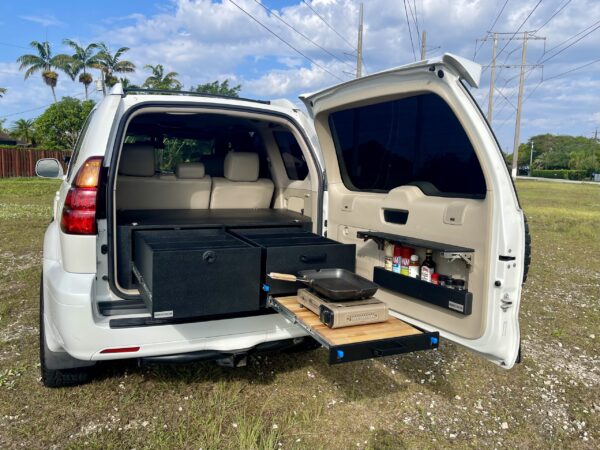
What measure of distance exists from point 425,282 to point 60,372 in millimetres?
2282

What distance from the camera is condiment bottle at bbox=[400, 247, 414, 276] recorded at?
270cm

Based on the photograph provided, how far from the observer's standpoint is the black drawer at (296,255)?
Result: 244 centimetres

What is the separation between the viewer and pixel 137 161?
3.92 meters

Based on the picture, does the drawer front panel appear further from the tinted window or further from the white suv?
the tinted window

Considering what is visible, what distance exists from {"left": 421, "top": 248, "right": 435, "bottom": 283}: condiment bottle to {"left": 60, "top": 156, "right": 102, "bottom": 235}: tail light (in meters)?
1.82

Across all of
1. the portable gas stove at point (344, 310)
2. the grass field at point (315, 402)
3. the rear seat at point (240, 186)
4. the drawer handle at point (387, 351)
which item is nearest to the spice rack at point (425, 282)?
the portable gas stove at point (344, 310)

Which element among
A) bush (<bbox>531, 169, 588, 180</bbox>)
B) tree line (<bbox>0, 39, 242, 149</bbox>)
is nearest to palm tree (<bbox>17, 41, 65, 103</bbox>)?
tree line (<bbox>0, 39, 242, 149</bbox>)

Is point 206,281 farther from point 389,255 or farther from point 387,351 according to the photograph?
point 389,255

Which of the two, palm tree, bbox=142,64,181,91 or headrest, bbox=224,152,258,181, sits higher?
palm tree, bbox=142,64,181,91

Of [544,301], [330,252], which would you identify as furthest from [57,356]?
[544,301]

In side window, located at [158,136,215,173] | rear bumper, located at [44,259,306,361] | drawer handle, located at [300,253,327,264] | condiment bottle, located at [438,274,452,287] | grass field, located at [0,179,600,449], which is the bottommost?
grass field, located at [0,179,600,449]

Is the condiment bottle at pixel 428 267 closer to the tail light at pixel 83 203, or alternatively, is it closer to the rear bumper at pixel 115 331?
the rear bumper at pixel 115 331

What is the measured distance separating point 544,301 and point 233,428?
4.18 m

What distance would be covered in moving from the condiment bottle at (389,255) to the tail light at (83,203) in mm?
1693
